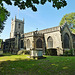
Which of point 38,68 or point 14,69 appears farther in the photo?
point 38,68

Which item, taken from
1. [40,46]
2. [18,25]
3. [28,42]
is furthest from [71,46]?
[18,25]

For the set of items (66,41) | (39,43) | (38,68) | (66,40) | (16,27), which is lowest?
(38,68)

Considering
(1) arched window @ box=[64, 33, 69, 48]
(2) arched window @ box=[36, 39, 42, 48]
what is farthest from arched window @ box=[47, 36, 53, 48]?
(1) arched window @ box=[64, 33, 69, 48]

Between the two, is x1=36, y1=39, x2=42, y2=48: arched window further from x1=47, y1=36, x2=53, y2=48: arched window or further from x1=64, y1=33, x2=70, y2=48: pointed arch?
x1=64, y1=33, x2=70, y2=48: pointed arch

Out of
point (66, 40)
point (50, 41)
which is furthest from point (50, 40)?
point (66, 40)

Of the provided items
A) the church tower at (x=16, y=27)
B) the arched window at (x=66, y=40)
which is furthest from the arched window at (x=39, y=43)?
the church tower at (x=16, y=27)

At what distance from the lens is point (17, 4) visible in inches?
191

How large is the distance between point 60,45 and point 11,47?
787 inches

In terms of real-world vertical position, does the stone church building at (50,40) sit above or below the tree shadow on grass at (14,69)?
above

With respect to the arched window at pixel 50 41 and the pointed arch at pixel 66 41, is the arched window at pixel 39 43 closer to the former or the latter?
the arched window at pixel 50 41

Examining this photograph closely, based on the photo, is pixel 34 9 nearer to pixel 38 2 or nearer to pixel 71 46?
pixel 38 2

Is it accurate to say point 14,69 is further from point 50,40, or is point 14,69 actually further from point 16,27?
point 16,27

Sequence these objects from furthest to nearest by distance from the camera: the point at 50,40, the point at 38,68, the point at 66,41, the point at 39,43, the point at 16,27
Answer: the point at 16,27 < the point at 39,43 < the point at 50,40 < the point at 66,41 < the point at 38,68

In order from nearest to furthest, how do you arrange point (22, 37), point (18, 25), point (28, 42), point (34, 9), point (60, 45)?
1. point (34, 9)
2. point (60, 45)
3. point (28, 42)
4. point (22, 37)
5. point (18, 25)
